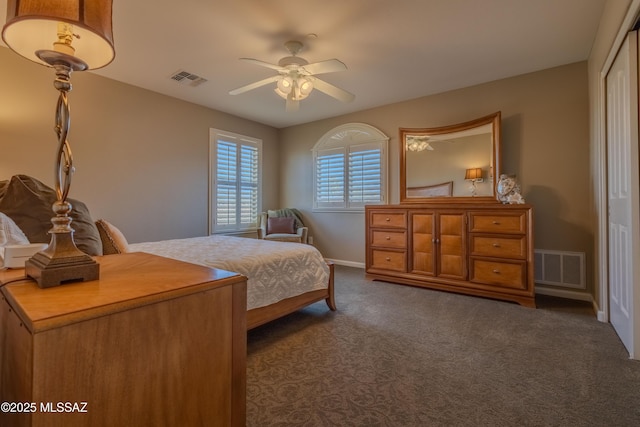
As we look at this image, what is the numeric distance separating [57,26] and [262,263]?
1702mm

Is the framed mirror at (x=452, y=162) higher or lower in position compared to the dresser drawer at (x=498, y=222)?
higher

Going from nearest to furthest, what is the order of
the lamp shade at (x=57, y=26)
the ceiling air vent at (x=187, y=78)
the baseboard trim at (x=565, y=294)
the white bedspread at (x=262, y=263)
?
1. the lamp shade at (x=57, y=26)
2. the white bedspread at (x=262, y=263)
3. the baseboard trim at (x=565, y=294)
4. the ceiling air vent at (x=187, y=78)

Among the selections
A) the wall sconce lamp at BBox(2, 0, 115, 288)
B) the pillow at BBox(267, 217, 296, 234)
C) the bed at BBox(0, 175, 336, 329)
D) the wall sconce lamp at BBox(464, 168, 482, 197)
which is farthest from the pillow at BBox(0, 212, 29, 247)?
the wall sconce lamp at BBox(464, 168, 482, 197)

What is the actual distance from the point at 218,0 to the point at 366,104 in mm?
2757

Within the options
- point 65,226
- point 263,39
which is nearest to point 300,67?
point 263,39

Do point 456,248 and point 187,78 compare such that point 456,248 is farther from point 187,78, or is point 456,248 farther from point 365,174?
point 187,78

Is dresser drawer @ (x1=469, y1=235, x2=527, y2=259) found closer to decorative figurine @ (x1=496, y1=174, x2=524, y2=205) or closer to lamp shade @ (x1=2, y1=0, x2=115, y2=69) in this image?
decorative figurine @ (x1=496, y1=174, x2=524, y2=205)

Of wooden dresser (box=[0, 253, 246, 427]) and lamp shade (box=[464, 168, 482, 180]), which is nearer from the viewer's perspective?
wooden dresser (box=[0, 253, 246, 427])

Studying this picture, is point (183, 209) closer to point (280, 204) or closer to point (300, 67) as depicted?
point (280, 204)

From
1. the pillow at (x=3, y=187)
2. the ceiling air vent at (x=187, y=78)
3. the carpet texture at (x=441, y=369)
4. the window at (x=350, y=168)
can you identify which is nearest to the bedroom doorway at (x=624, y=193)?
the carpet texture at (x=441, y=369)

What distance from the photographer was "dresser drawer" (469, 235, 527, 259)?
9.96 ft

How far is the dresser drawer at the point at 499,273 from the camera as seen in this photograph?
3033mm

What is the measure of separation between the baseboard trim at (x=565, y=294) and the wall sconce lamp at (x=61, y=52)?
4200mm

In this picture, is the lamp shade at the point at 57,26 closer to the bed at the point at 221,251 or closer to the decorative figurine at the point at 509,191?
the bed at the point at 221,251
